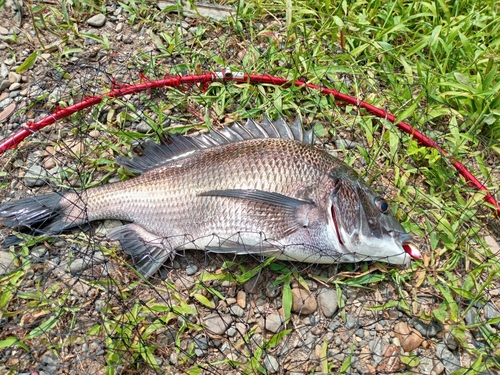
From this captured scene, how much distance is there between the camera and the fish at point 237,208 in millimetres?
3287

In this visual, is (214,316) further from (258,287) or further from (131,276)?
(131,276)

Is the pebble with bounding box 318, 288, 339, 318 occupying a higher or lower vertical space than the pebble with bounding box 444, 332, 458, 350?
higher

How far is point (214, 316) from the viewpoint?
3371 mm

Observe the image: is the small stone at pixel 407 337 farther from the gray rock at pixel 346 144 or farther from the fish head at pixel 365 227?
the gray rock at pixel 346 144

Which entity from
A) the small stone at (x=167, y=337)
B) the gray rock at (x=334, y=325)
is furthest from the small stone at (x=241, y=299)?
the gray rock at (x=334, y=325)

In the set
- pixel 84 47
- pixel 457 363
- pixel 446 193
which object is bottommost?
pixel 457 363

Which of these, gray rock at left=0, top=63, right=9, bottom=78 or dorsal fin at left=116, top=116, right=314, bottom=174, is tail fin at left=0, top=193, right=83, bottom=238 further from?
gray rock at left=0, top=63, right=9, bottom=78

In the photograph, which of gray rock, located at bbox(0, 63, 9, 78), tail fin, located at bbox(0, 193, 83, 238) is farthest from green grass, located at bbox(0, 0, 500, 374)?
tail fin, located at bbox(0, 193, 83, 238)

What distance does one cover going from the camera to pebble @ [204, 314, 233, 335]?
331 cm

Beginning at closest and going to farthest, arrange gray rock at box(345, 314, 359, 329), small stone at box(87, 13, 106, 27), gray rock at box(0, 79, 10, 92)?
1. gray rock at box(345, 314, 359, 329)
2. gray rock at box(0, 79, 10, 92)
3. small stone at box(87, 13, 106, 27)

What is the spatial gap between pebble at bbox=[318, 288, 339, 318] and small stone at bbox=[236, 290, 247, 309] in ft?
1.84

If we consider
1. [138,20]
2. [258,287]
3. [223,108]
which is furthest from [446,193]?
[138,20]

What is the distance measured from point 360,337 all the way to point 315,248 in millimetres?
746

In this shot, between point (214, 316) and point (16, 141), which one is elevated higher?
point (16, 141)
